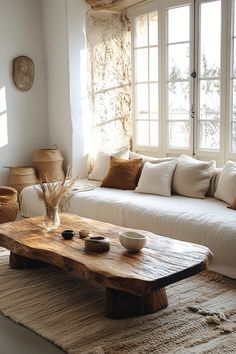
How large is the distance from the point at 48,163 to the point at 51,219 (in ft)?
6.61

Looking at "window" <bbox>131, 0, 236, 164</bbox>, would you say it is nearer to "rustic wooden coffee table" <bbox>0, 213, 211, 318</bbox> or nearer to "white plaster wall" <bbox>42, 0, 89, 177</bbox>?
"white plaster wall" <bbox>42, 0, 89, 177</bbox>

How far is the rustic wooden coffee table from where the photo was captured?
2648 millimetres

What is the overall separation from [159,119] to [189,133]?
1.55 ft

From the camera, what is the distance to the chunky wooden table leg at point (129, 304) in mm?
2908

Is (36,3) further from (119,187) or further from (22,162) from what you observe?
(119,187)

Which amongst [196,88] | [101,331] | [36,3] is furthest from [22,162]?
[101,331]

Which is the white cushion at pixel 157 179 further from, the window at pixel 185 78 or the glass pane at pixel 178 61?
the glass pane at pixel 178 61

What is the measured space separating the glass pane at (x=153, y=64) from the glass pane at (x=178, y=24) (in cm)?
27

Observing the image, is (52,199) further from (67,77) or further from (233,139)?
(67,77)

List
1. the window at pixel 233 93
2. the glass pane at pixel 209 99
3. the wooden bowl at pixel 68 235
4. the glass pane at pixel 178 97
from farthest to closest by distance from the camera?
the glass pane at pixel 178 97
the glass pane at pixel 209 99
the window at pixel 233 93
the wooden bowl at pixel 68 235

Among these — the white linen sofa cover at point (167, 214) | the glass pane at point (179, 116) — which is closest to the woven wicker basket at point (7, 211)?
the white linen sofa cover at point (167, 214)

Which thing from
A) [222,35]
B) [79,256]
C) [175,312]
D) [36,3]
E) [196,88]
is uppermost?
[36,3]

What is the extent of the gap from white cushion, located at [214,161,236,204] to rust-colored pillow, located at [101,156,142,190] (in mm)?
1007

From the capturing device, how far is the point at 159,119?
5.47 m
